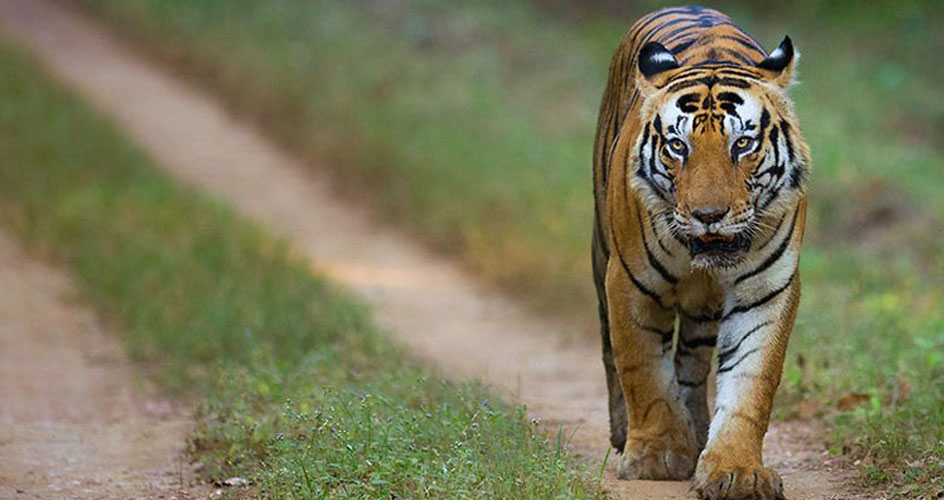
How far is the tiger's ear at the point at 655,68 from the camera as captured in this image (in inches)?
187

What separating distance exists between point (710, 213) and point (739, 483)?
83 centimetres

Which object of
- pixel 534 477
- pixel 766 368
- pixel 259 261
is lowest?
pixel 534 477

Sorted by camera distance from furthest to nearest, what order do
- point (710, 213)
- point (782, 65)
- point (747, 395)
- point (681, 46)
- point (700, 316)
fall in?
1. point (681, 46)
2. point (700, 316)
3. point (782, 65)
4. point (747, 395)
5. point (710, 213)

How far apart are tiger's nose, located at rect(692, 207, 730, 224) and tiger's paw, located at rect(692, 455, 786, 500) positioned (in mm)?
762

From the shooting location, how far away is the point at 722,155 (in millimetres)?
4375

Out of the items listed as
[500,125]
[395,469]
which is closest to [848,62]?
[500,125]

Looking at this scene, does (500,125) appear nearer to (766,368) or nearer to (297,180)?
(297,180)

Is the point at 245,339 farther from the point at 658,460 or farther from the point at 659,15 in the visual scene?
the point at 658,460

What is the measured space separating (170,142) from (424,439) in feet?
35.6

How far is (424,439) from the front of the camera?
15.6ft

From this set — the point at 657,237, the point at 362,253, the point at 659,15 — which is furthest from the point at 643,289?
the point at 362,253

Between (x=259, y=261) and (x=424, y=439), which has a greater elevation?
(x=259, y=261)

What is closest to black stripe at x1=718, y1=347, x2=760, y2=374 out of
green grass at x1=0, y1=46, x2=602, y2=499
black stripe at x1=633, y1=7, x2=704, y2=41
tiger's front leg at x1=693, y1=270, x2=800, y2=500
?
tiger's front leg at x1=693, y1=270, x2=800, y2=500

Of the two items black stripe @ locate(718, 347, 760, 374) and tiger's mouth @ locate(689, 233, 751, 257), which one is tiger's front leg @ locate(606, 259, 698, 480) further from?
tiger's mouth @ locate(689, 233, 751, 257)
